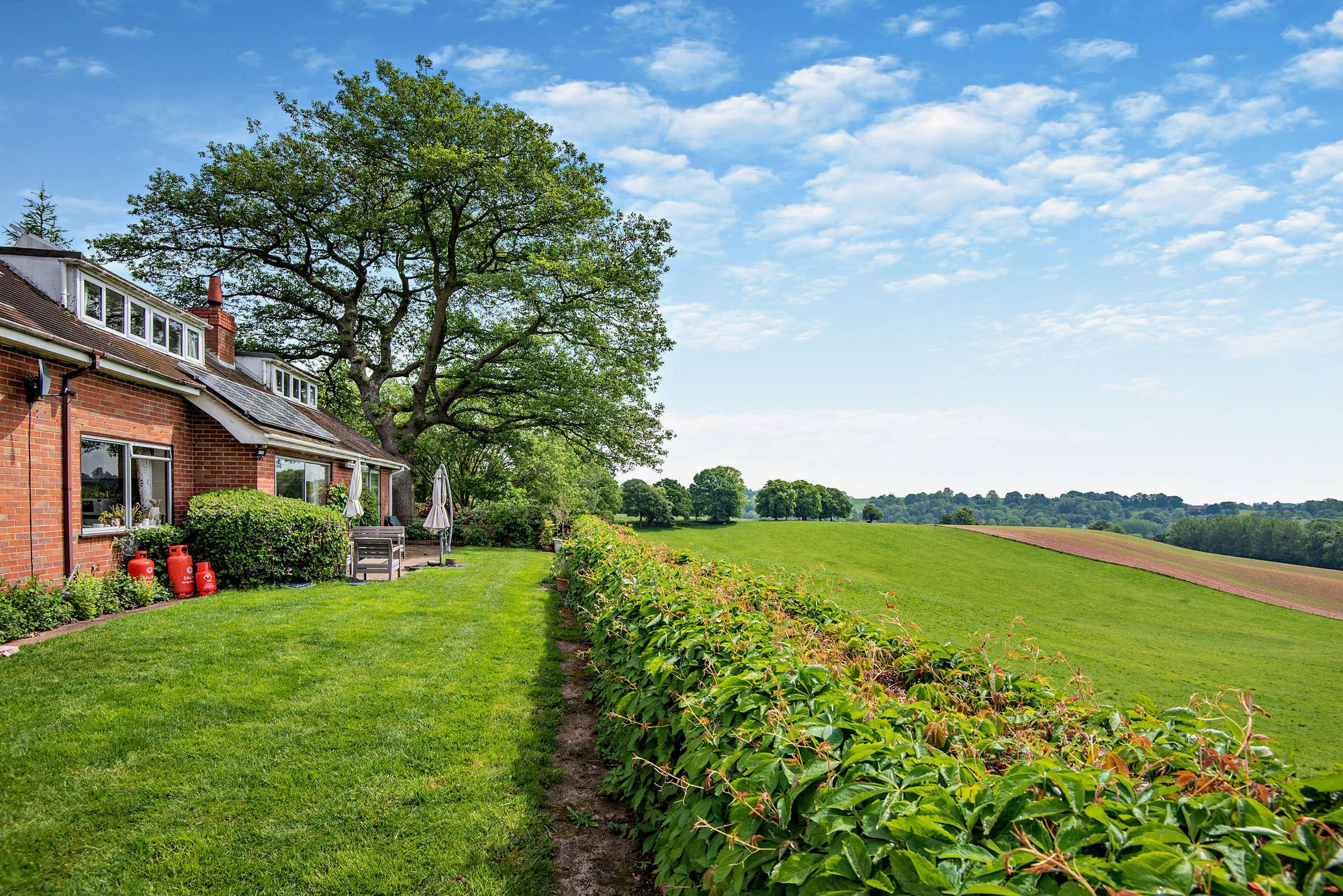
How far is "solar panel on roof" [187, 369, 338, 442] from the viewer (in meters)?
13.4

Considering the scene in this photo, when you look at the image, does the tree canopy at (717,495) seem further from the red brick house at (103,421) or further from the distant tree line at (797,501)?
the red brick house at (103,421)

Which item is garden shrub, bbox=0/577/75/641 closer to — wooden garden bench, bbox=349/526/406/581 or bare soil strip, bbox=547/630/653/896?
wooden garden bench, bbox=349/526/406/581

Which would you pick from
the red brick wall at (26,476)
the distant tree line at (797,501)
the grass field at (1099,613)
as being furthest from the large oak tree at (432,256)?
the distant tree line at (797,501)

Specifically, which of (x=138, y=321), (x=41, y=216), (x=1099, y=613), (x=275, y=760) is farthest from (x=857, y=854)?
(x=41, y=216)

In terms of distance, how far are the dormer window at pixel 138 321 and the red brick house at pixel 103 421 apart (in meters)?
0.03

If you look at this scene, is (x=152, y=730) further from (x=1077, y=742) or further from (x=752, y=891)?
(x=1077, y=742)

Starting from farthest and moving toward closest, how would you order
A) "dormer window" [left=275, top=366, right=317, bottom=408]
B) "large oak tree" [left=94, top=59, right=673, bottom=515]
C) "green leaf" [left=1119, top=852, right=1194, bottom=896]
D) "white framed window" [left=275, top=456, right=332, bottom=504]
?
"large oak tree" [left=94, top=59, right=673, bottom=515] < "dormer window" [left=275, top=366, right=317, bottom=408] < "white framed window" [left=275, top=456, right=332, bottom=504] < "green leaf" [left=1119, top=852, right=1194, bottom=896]

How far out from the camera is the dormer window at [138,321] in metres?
11.7

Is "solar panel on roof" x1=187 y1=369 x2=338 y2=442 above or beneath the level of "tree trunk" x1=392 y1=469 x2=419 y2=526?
above

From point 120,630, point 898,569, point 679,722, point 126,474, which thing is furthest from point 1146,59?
point 898,569

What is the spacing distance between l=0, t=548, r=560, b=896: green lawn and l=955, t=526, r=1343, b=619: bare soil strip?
35341mm

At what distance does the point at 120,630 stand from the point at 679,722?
8.20m

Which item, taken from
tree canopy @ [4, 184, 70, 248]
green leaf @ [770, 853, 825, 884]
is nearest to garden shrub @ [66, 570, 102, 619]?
green leaf @ [770, 853, 825, 884]

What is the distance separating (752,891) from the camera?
6.52 feet
